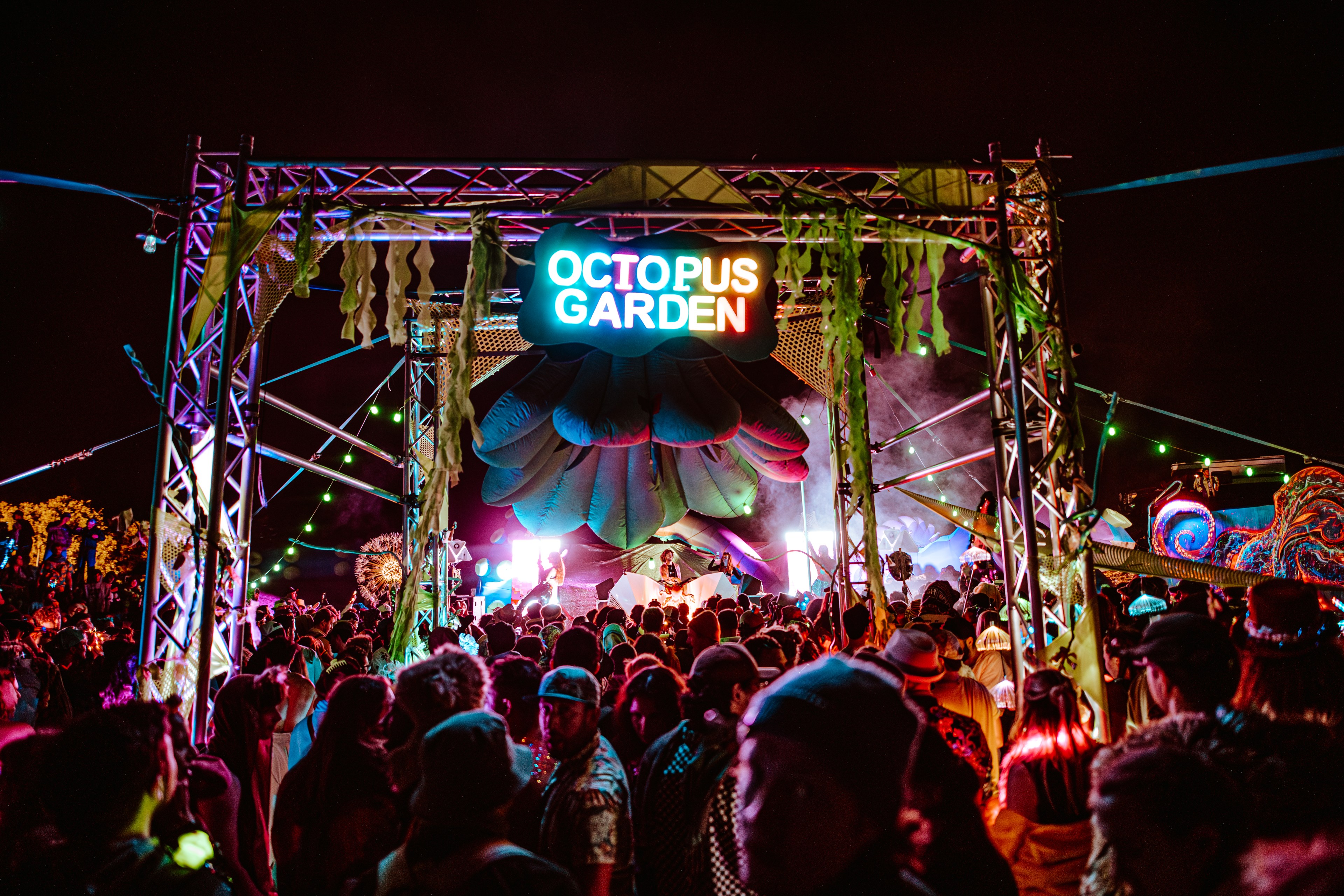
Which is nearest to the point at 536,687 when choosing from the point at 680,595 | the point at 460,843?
the point at 460,843

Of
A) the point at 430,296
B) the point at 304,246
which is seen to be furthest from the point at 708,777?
the point at 304,246

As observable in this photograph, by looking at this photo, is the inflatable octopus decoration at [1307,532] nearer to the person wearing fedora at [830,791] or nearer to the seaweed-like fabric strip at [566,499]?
the seaweed-like fabric strip at [566,499]

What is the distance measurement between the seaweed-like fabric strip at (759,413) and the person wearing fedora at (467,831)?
6653 mm

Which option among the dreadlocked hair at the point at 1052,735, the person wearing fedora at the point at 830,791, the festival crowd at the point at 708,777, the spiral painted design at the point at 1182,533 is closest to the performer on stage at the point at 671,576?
the spiral painted design at the point at 1182,533

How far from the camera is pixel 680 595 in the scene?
1652 centimetres

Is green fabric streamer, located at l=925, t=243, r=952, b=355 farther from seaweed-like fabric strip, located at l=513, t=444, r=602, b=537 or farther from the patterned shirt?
the patterned shirt

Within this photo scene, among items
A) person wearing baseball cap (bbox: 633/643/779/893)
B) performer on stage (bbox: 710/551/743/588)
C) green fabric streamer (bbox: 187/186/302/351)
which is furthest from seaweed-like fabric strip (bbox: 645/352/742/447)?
performer on stage (bbox: 710/551/743/588)

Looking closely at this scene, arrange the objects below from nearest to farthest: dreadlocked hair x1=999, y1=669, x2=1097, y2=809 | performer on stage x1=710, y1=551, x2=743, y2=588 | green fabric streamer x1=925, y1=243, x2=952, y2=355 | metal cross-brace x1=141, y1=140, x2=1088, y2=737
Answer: dreadlocked hair x1=999, y1=669, x2=1097, y2=809, metal cross-brace x1=141, y1=140, x2=1088, y2=737, green fabric streamer x1=925, y1=243, x2=952, y2=355, performer on stage x1=710, y1=551, x2=743, y2=588

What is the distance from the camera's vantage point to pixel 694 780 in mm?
3277

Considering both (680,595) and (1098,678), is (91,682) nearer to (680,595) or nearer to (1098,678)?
(1098,678)

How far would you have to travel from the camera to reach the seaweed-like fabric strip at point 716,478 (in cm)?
1045

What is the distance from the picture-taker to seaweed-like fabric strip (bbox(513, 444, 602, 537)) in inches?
411

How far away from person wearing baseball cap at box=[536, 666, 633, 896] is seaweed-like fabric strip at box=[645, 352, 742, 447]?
5046 millimetres

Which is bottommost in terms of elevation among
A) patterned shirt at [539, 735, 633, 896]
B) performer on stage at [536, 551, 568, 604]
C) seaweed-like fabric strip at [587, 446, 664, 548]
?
performer on stage at [536, 551, 568, 604]
